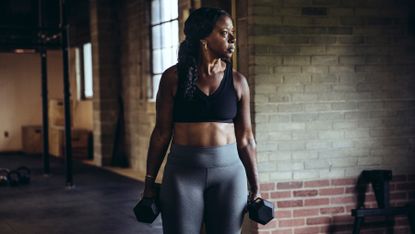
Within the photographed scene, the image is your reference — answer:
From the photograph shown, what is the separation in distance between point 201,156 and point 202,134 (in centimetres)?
9

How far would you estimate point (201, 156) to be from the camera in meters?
2.71

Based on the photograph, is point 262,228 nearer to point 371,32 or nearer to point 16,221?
point 371,32

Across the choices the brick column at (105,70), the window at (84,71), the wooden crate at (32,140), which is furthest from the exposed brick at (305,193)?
the wooden crate at (32,140)

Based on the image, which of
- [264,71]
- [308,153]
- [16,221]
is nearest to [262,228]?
[308,153]

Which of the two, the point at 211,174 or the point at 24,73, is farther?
the point at 24,73

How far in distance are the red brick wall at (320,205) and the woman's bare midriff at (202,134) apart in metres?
2.18

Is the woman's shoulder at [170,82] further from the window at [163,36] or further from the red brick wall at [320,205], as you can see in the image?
the window at [163,36]

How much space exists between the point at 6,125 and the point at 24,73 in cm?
112

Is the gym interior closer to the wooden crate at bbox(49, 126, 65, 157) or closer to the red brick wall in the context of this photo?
the red brick wall

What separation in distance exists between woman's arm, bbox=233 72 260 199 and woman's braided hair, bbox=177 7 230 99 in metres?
0.21

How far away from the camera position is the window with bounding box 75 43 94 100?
521 inches

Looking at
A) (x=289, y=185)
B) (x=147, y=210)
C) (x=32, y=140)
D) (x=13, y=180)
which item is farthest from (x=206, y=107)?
(x=32, y=140)

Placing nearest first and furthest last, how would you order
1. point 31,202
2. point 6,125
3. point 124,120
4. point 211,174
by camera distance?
point 211,174
point 31,202
point 124,120
point 6,125

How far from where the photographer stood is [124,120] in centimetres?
1102
